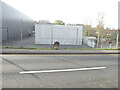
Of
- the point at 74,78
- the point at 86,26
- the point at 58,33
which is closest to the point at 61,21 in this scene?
the point at 86,26

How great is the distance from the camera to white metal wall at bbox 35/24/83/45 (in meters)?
18.0

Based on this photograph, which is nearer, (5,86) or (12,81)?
(5,86)

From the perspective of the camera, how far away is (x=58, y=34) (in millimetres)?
18578

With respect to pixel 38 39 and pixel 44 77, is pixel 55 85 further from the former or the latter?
pixel 38 39

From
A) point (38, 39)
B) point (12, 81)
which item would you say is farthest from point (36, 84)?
point (38, 39)

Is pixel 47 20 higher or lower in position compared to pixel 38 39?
higher

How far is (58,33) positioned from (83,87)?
51.1 feet

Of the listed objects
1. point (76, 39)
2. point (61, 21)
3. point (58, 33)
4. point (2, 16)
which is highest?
point (61, 21)

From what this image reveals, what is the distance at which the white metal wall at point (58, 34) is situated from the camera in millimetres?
18047

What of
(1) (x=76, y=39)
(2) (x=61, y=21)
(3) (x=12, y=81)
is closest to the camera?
(3) (x=12, y=81)

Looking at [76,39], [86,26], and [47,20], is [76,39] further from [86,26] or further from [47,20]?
[47,20]

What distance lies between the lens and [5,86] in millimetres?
3461

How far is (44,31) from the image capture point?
18.0 meters

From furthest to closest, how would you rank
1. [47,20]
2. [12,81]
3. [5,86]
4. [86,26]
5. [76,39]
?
[47,20], [86,26], [76,39], [12,81], [5,86]
